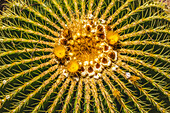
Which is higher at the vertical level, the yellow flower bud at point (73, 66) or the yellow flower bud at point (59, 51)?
the yellow flower bud at point (59, 51)

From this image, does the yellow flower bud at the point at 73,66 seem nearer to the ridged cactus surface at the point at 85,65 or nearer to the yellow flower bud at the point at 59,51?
the ridged cactus surface at the point at 85,65

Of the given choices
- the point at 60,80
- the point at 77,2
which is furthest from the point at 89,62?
the point at 77,2

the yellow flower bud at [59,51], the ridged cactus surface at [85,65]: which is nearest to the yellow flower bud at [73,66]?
the ridged cactus surface at [85,65]

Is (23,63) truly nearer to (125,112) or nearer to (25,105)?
(25,105)

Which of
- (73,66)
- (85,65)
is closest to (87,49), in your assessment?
(85,65)

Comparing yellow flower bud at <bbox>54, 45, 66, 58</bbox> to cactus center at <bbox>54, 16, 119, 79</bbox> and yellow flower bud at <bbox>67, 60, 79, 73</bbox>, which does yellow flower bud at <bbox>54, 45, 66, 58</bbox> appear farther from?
yellow flower bud at <bbox>67, 60, 79, 73</bbox>

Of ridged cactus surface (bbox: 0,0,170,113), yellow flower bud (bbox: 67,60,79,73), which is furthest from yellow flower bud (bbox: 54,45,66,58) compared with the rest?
yellow flower bud (bbox: 67,60,79,73)

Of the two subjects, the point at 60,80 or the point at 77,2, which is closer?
the point at 60,80

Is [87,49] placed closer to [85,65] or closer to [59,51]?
[85,65]
